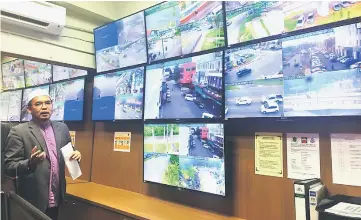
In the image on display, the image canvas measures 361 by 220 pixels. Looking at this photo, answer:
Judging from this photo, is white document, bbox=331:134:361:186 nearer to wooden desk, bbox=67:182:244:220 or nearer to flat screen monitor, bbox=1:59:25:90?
wooden desk, bbox=67:182:244:220

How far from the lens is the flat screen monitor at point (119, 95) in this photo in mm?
2746

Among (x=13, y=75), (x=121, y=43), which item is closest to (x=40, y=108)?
(x=121, y=43)

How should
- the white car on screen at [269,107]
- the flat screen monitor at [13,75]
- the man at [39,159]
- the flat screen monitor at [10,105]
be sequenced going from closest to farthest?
the white car on screen at [269,107]
the man at [39,159]
the flat screen monitor at [13,75]
the flat screen monitor at [10,105]

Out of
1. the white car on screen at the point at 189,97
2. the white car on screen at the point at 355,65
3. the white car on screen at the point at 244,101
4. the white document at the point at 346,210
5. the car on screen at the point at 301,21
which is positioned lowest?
the white document at the point at 346,210

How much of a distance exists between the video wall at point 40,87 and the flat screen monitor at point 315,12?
244 cm

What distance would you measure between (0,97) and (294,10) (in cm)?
501

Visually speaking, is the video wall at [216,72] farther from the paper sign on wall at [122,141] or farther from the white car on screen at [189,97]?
the paper sign on wall at [122,141]

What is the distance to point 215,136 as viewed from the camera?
6.81 ft

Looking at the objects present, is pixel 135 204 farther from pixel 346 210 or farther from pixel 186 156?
pixel 346 210

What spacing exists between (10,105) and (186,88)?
3.75 meters

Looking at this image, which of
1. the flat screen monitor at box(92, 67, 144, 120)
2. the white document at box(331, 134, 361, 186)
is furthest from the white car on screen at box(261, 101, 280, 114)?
the flat screen monitor at box(92, 67, 144, 120)

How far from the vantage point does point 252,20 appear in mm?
1974

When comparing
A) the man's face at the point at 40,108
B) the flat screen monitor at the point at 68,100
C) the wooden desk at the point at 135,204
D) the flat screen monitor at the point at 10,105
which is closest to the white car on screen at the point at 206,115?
the wooden desk at the point at 135,204

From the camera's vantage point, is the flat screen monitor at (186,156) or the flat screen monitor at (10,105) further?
the flat screen monitor at (10,105)
